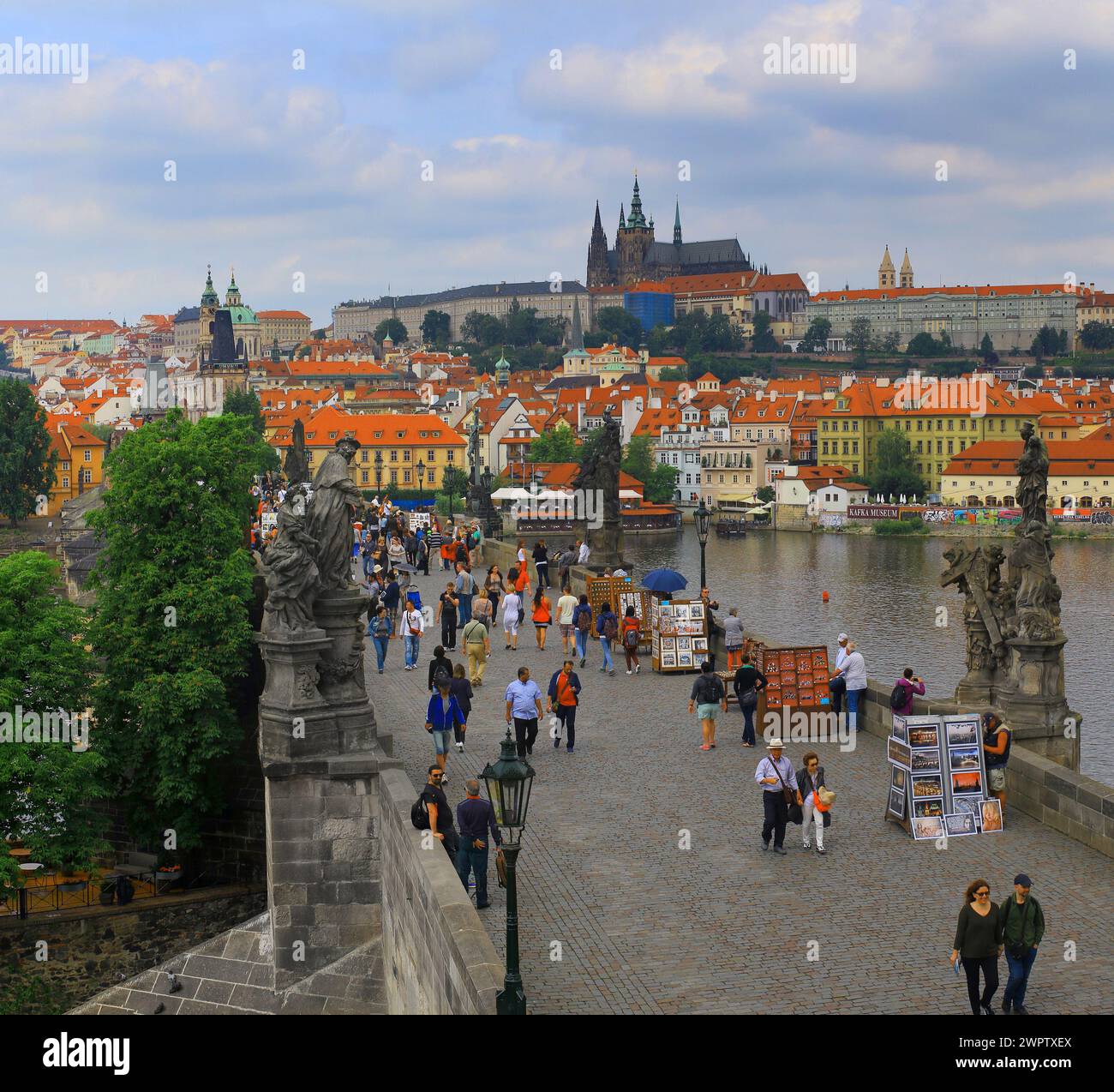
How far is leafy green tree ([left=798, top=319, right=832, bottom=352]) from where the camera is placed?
190375 mm

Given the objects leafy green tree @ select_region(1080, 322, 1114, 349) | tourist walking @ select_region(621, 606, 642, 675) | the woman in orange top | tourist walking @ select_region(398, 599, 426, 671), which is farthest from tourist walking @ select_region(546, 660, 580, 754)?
leafy green tree @ select_region(1080, 322, 1114, 349)

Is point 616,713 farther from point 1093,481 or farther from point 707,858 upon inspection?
point 1093,481

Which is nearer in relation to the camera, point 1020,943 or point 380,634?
point 1020,943

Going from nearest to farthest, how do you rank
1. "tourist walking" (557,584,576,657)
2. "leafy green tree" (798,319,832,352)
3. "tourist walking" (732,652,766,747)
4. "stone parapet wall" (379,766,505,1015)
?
"stone parapet wall" (379,766,505,1015) → "tourist walking" (732,652,766,747) → "tourist walking" (557,584,576,657) → "leafy green tree" (798,319,832,352)

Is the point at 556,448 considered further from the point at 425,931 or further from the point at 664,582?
the point at 425,931

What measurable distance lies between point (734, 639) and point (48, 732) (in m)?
8.65

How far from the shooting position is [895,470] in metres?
98.4

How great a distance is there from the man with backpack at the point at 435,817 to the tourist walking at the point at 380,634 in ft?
29.7

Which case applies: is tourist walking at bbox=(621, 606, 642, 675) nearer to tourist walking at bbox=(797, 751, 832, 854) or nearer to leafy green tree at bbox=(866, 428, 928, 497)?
tourist walking at bbox=(797, 751, 832, 854)

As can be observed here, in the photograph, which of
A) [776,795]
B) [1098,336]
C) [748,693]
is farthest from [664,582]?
[1098,336]

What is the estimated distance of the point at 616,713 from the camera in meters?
15.9

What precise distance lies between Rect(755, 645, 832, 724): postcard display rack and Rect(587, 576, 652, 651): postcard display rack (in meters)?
4.84

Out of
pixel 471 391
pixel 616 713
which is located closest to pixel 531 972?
pixel 616 713
